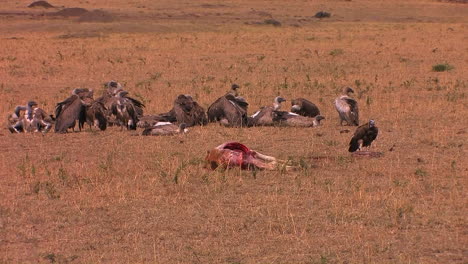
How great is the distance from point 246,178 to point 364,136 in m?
2.16

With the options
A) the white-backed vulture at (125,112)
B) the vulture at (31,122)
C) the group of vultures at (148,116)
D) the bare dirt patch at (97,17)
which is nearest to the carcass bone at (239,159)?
the group of vultures at (148,116)

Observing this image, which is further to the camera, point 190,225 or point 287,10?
point 287,10

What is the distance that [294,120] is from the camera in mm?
14367

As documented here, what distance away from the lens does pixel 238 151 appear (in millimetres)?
10852

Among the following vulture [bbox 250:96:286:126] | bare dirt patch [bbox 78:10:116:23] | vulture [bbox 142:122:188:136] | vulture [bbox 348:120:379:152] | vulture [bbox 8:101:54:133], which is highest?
vulture [bbox 348:120:379:152]

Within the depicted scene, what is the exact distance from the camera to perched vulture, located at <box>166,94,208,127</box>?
14531 mm

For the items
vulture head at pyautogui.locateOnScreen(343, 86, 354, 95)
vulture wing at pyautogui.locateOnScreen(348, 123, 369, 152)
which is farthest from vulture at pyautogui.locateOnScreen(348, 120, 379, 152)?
vulture head at pyautogui.locateOnScreen(343, 86, 354, 95)

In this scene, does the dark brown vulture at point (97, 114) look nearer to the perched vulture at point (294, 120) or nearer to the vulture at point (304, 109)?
the perched vulture at point (294, 120)

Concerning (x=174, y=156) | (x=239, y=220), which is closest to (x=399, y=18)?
(x=174, y=156)

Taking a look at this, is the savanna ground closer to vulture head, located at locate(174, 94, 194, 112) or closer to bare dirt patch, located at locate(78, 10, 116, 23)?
vulture head, located at locate(174, 94, 194, 112)

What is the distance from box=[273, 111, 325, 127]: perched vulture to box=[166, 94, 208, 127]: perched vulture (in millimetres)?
1292

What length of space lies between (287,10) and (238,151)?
49784 millimetres

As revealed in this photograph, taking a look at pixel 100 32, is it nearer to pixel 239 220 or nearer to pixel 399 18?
pixel 399 18

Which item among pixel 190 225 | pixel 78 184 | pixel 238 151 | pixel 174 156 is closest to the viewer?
pixel 190 225
